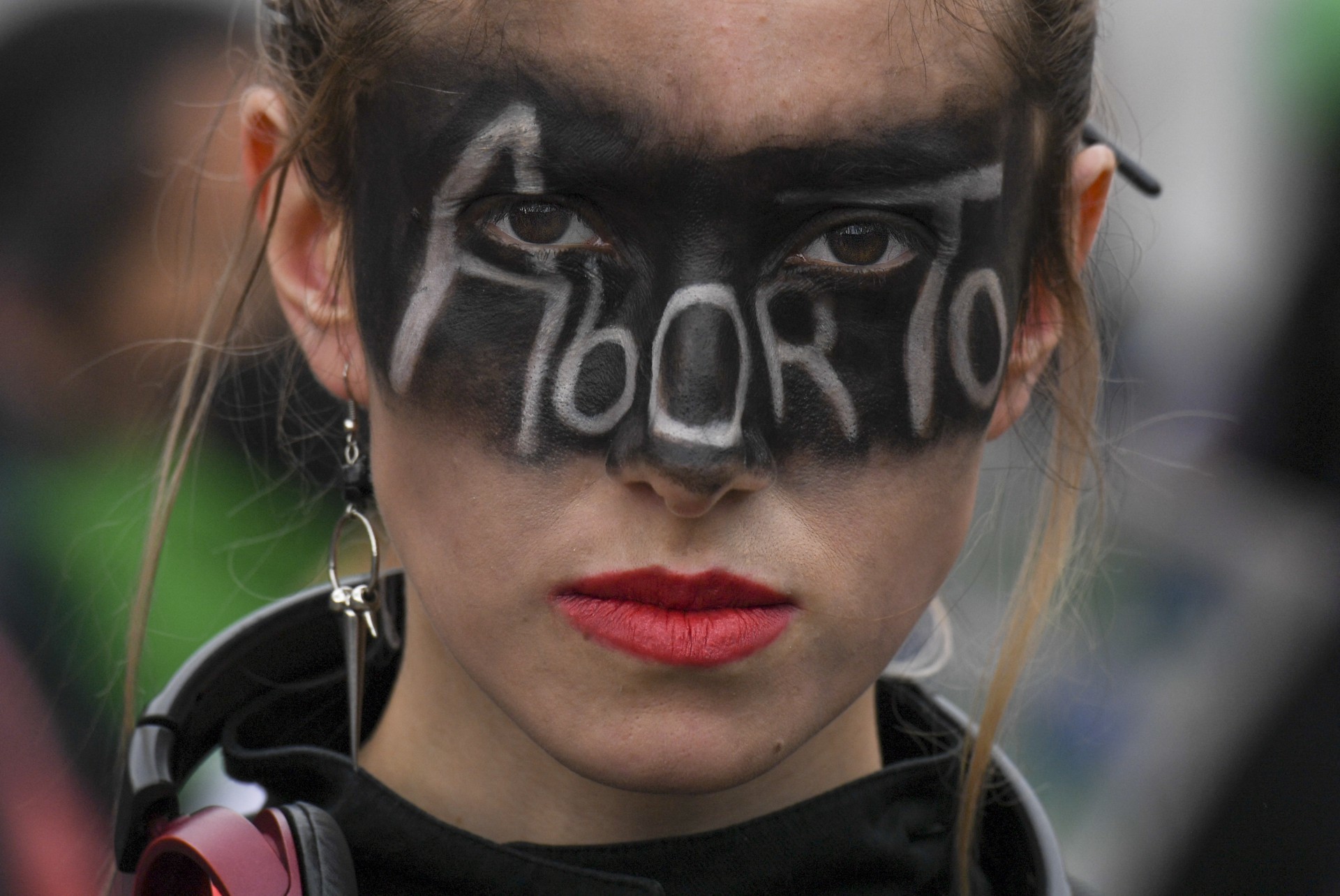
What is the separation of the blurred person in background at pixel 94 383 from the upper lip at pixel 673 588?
207 cm

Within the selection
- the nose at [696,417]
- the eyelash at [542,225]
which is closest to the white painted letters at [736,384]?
the nose at [696,417]

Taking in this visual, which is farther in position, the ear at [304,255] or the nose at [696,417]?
the ear at [304,255]

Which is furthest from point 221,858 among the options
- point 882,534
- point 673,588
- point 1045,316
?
point 1045,316

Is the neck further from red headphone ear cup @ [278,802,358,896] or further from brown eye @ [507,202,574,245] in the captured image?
brown eye @ [507,202,574,245]

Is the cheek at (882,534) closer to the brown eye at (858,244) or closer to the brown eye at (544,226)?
the brown eye at (858,244)

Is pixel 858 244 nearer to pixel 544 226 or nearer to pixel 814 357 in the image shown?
pixel 814 357

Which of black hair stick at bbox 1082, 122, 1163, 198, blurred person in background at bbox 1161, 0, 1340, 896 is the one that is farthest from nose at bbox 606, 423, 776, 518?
blurred person in background at bbox 1161, 0, 1340, 896

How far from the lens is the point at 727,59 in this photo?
1.28 m

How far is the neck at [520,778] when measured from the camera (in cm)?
154

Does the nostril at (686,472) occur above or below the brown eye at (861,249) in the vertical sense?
below

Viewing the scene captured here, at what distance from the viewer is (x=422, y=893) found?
1457mm

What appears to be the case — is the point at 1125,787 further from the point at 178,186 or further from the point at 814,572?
the point at 178,186

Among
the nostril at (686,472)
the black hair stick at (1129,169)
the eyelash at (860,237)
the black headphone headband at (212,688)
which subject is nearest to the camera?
the nostril at (686,472)

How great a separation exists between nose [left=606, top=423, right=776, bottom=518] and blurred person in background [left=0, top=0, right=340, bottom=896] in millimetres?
2101
